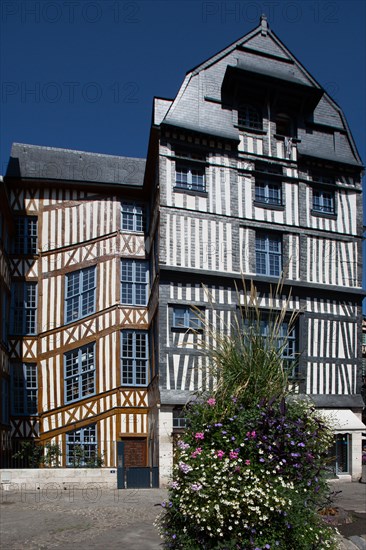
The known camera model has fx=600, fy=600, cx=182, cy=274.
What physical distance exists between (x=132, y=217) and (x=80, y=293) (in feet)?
10.5

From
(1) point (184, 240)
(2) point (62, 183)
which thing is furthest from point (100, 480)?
(2) point (62, 183)

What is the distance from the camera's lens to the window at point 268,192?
18609mm

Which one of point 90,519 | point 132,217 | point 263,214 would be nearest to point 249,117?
point 263,214

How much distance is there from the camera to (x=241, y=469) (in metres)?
5.33

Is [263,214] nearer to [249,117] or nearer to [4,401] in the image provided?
[249,117]

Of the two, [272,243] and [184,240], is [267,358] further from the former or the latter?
[272,243]

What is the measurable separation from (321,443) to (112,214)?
15.5 metres

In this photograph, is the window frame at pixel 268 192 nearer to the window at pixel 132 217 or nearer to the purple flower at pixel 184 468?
the window at pixel 132 217

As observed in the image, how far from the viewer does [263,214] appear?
18391mm

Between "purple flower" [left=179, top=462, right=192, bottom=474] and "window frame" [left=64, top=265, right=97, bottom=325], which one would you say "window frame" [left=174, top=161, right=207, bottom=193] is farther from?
"purple flower" [left=179, top=462, right=192, bottom=474]

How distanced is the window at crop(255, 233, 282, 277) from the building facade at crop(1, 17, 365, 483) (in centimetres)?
4

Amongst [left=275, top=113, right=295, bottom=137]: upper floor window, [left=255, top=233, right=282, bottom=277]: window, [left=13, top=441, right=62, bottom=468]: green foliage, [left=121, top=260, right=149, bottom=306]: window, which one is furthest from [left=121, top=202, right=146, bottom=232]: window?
[left=13, top=441, right=62, bottom=468]: green foliage

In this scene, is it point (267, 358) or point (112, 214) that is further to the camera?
point (112, 214)

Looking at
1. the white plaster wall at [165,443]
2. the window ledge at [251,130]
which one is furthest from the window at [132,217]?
the white plaster wall at [165,443]
